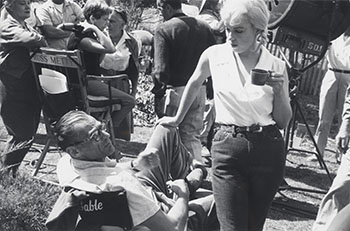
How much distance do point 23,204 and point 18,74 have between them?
1.84 metres

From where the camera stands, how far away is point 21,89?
18.0 feet

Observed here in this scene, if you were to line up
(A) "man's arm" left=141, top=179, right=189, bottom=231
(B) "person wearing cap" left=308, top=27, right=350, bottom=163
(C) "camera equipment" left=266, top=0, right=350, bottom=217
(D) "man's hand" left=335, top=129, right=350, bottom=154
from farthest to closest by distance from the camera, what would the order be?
1. (B) "person wearing cap" left=308, top=27, right=350, bottom=163
2. (C) "camera equipment" left=266, top=0, right=350, bottom=217
3. (D) "man's hand" left=335, top=129, right=350, bottom=154
4. (A) "man's arm" left=141, top=179, right=189, bottom=231

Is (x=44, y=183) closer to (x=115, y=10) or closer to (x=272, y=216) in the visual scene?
(x=272, y=216)

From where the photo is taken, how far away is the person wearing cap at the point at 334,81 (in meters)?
6.68

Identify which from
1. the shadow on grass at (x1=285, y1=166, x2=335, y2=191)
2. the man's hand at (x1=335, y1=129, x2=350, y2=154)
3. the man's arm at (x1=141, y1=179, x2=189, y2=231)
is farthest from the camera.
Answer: the shadow on grass at (x1=285, y1=166, x2=335, y2=191)

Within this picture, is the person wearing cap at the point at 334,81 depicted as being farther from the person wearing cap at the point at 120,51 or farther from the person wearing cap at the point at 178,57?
the person wearing cap at the point at 120,51

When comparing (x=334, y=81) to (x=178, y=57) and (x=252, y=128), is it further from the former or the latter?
(x=252, y=128)

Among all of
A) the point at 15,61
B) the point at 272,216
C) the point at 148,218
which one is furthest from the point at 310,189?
the point at 148,218

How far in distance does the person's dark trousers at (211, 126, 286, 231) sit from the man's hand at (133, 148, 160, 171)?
479 mm

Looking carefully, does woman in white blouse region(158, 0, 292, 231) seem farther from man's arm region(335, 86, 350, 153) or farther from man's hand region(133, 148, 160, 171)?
man's arm region(335, 86, 350, 153)

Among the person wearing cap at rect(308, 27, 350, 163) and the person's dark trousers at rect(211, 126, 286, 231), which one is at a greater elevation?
the person's dark trousers at rect(211, 126, 286, 231)

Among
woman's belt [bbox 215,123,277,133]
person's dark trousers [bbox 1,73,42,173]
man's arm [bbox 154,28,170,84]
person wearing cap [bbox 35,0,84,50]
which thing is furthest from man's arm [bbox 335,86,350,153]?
person wearing cap [bbox 35,0,84,50]

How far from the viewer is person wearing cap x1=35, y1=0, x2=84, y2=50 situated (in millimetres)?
6664

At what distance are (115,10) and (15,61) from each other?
149cm
